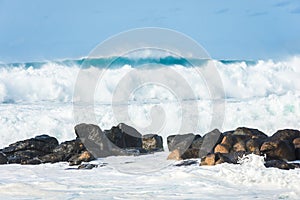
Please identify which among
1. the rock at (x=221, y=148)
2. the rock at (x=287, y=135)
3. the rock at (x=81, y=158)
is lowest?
the rock at (x=81, y=158)

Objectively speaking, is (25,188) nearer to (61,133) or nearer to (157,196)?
(157,196)

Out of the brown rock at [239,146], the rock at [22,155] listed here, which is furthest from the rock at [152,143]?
the brown rock at [239,146]

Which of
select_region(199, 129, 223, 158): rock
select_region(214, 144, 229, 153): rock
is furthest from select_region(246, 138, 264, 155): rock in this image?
select_region(199, 129, 223, 158): rock

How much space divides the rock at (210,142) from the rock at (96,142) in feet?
9.48

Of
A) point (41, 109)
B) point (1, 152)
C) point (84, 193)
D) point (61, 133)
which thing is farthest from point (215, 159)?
point (41, 109)

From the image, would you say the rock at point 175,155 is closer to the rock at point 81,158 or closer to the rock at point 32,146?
the rock at point 81,158

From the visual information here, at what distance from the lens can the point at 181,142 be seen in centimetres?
1800

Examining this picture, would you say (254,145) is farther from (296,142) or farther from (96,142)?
(96,142)

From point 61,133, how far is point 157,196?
21723 millimetres

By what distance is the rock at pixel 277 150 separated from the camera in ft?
50.1

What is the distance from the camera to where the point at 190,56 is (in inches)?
662

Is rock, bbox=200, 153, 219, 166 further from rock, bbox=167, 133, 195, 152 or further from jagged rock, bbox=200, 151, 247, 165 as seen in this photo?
rock, bbox=167, 133, 195, 152

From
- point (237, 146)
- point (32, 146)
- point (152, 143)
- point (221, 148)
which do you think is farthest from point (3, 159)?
point (237, 146)

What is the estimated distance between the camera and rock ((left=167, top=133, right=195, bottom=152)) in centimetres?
1748
